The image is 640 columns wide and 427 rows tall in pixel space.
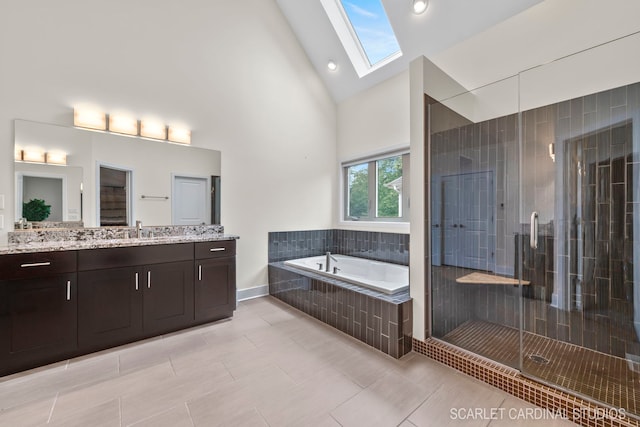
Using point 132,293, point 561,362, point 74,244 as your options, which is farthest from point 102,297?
point 561,362

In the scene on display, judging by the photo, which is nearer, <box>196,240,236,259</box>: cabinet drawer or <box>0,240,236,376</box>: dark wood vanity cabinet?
<box>0,240,236,376</box>: dark wood vanity cabinet

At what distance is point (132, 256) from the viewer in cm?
241

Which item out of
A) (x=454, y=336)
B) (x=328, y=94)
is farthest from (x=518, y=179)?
(x=328, y=94)

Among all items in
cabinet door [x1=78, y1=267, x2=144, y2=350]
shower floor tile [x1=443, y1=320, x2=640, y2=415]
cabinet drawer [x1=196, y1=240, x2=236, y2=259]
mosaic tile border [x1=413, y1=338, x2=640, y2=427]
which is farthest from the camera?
cabinet drawer [x1=196, y1=240, x2=236, y2=259]

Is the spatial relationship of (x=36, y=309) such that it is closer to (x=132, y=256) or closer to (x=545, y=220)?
(x=132, y=256)

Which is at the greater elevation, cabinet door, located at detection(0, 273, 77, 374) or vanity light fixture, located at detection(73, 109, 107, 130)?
vanity light fixture, located at detection(73, 109, 107, 130)

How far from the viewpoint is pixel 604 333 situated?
2.18 metres

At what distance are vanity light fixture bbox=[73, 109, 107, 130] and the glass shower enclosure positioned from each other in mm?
3139

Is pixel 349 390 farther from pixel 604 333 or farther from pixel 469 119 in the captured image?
pixel 469 119

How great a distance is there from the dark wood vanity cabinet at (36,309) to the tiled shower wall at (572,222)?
3.02m

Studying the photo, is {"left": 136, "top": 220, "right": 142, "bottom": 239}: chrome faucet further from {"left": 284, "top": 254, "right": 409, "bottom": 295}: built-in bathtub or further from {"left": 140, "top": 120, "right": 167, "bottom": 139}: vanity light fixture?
{"left": 284, "top": 254, "right": 409, "bottom": 295}: built-in bathtub

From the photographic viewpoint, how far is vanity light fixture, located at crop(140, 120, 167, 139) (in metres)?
2.90

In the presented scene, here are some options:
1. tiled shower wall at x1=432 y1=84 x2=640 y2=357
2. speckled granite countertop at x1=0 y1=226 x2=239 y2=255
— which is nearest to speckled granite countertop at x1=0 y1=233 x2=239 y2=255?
speckled granite countertop at x1=0 y1=226 x2=239 y2=255

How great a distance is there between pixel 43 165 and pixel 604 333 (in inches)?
199
